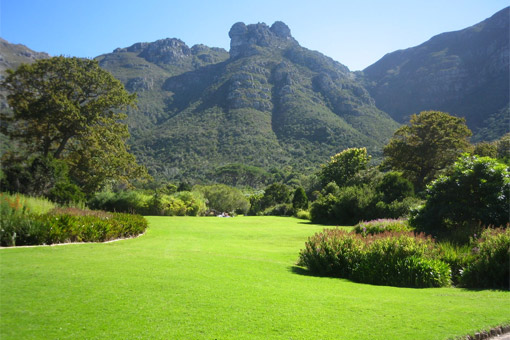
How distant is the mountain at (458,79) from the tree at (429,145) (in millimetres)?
47202

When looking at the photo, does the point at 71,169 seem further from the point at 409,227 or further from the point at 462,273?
the point at 462,273

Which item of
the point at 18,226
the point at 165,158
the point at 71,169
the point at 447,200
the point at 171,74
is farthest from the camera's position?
the point at 171,74

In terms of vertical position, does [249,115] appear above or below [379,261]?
above

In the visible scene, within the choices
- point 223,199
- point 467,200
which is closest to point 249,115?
point 223,199

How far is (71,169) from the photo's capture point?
22094 millimetres

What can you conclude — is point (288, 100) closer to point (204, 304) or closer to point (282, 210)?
point (282, 210)

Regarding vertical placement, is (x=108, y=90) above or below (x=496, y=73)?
below

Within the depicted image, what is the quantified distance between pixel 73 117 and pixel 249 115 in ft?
226

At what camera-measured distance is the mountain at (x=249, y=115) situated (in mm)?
73750

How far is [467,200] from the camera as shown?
10719mm

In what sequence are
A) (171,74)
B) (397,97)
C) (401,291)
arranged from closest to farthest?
(401,291)
(397,97)
(171,74)

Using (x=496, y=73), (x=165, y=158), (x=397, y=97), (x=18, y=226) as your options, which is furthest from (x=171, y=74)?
(x=18, y=226)

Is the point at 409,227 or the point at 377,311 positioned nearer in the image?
the point at 377,311

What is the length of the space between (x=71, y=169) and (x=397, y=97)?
378ft
